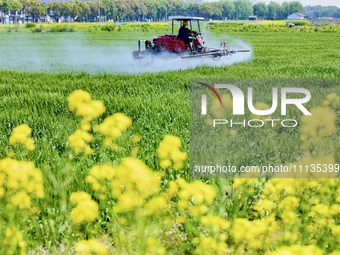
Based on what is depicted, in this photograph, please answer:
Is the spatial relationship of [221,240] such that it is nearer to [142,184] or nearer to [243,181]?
[142,184]

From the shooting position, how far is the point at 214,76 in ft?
36.6

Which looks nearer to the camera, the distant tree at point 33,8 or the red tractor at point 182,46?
the red tractor at point 182,46

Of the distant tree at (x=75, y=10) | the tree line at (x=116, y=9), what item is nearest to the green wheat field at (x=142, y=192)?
the tree line at (x=116, y=9)

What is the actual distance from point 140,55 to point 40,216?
39.8ft

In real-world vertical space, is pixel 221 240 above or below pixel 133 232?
above

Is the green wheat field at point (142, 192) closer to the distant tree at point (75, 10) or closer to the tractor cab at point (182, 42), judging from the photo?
the tractor cab at point (182, 42)

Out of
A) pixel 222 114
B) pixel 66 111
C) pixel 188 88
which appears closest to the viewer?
pixel 222 114

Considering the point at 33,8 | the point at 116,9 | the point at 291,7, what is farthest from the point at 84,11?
the point at 291,7

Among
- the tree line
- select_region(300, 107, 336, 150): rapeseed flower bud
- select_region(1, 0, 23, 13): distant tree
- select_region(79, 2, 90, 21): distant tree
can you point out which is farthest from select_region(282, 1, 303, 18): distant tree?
select_region(300, 107, 336, 150): rapeseed flower bud

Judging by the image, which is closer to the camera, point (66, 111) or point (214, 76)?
point (66, 111)

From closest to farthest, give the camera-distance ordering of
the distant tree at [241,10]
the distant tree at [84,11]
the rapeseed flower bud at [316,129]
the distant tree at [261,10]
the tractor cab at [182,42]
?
1. the rapeseed flower bud at [316,129]
2. the tractor cab at [182,42]
3. the distant tree at [241,10]
4. the distant tree at [84,11]
5. the distant tree at [261,10]

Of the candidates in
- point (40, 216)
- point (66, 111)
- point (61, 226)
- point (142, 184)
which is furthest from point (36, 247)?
point (66, 111)

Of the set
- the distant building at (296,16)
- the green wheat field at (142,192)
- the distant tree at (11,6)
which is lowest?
the green wheat field at (142,192)

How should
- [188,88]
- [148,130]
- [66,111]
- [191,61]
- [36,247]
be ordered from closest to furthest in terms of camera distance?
1. [36,247]
2. [148,130]
3. [66,111]
4. [188,88]
5. [191,61]
